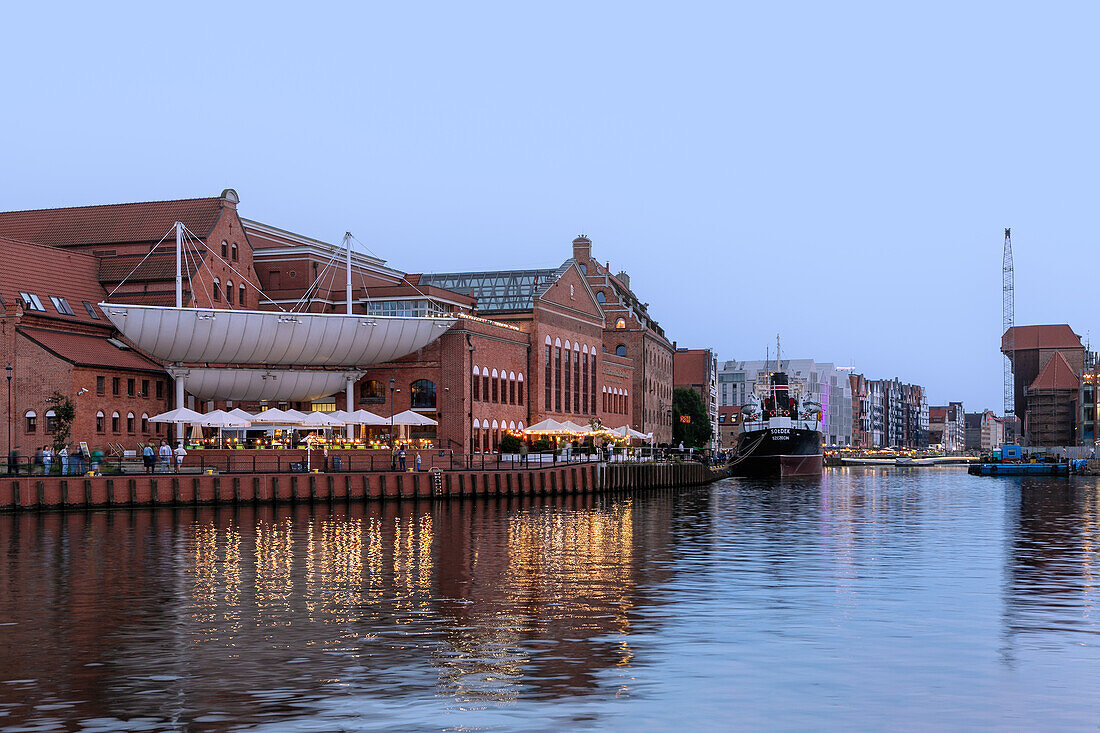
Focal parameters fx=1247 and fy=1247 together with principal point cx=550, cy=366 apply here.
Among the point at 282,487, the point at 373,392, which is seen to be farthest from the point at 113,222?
the point at 282,487

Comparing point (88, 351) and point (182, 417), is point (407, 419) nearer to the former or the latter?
point (182, 417)

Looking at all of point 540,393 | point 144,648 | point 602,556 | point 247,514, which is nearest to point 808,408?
point 540,393

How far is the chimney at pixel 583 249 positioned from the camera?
485 feet

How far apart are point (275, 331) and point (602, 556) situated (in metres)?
46.7

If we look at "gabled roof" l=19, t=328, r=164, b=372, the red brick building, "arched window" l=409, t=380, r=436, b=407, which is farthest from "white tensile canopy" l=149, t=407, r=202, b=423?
"arched window" l=409, t=380, r=436, b=407

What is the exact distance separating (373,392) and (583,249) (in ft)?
209

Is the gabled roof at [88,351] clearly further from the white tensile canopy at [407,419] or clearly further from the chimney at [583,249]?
the chimney at [583,249]

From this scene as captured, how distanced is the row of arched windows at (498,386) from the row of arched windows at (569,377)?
4.77m

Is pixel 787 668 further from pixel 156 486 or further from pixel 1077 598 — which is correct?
pixel 156 486

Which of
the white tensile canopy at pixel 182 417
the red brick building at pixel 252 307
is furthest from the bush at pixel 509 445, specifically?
the white tensile canopy at pixel 182 417

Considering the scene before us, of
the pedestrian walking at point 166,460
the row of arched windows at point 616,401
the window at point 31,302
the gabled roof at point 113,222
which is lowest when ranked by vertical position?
the pedestrian walking at point 166,460

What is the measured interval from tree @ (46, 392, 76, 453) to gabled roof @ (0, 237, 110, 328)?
7.18 m

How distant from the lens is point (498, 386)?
94.3 m

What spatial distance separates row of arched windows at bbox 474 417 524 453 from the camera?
90.0 m
